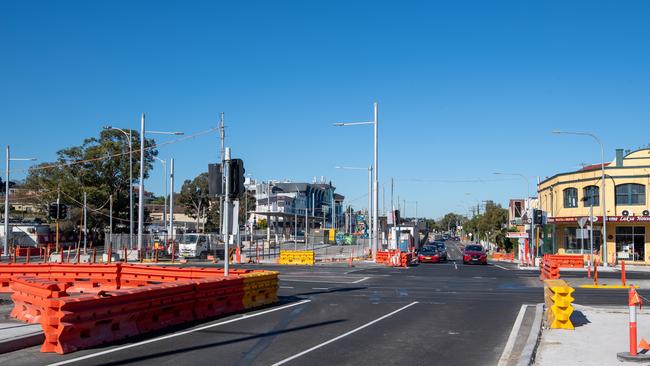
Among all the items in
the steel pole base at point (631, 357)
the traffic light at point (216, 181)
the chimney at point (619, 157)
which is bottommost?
the steel pole base at point (631, 357)

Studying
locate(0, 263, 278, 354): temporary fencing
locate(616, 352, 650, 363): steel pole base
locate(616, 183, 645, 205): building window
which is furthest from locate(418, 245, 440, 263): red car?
locate(616, 352, 650, 363): steel pole base

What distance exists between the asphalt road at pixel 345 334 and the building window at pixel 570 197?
37656mm

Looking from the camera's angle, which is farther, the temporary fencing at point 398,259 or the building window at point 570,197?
the building window at point 570,197

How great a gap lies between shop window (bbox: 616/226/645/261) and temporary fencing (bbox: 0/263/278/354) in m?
43.4

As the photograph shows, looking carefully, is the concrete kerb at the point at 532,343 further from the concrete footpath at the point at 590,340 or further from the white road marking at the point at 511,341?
the white road marking at the point at 511,341

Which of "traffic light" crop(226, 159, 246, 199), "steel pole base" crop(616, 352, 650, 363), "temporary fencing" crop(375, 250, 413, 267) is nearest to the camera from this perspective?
"steel pole base" crop(616, 352, 650, 363)

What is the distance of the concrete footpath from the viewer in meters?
10.3

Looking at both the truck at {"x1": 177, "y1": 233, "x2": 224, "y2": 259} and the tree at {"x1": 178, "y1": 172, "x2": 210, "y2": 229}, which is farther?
the tree at {"x1": 178, "y1": 172, "x2": 210, "y2": 229}

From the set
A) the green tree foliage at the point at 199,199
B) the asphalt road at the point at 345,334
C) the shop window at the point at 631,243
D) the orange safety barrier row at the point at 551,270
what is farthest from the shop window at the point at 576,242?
the green tree foliage at the point at 199,199

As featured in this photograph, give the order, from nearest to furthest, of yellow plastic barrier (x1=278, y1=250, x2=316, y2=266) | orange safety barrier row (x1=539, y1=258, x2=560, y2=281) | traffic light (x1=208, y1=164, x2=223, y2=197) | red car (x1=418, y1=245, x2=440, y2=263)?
traffic light (x1=208, y1=164, x2=223, y2=197) < orange safety barrier row (x1=539, y1=258, x2=560, y2=281) < yellow plastic barrier (x1=278, y1=250, x2=316, y2=266) < red car (x1=418, y1=245, x2=440, y2=263)

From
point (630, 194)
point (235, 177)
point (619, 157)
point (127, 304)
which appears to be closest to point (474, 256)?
point (630, 194)

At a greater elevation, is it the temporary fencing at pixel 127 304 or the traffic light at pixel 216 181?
the traffic light at pixel 216 181

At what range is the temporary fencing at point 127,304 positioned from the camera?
1099 cm

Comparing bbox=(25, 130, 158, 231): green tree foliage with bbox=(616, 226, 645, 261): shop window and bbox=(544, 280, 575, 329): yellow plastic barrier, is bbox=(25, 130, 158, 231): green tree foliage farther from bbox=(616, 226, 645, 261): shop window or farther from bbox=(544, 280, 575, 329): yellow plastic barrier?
bbox=(544, 280, 575, 329): yellow plastic barrier
